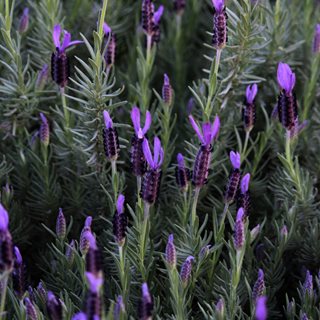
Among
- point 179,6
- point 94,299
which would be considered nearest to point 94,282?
point 94,299

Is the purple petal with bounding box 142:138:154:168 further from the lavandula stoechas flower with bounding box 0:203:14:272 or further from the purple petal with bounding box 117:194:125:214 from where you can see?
the lavandula stoechas flower with bounding box 0:203:14:272

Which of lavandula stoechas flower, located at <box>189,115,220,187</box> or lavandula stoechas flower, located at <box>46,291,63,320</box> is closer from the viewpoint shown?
lavandula stoechas flower, located at <box>46,291,63,320</box>

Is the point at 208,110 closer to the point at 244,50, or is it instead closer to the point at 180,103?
the point at 244,50

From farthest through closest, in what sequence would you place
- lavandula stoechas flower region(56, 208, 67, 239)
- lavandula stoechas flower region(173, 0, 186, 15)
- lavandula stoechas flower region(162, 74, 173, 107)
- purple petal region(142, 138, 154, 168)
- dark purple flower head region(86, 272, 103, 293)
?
1. lavandula stoechas flower region(173, 0, 186, 15)
2. lavandula stoechas flower region(162, 74, 173, 107)
3. lavandula stoechas flower region(56, 208, 67, 239)
4. purple petal region(142, 138, 154, 168)
5. dark purple flower head region(86, 272, 103, 293)

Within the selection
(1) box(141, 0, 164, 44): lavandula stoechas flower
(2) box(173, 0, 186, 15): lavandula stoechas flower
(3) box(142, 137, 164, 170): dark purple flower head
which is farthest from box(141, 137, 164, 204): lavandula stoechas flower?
(2) box(173, 0, 186, 15): lavandula stoechas flower

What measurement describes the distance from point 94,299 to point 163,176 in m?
0.60

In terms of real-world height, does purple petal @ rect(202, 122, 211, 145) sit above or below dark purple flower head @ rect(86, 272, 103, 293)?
above

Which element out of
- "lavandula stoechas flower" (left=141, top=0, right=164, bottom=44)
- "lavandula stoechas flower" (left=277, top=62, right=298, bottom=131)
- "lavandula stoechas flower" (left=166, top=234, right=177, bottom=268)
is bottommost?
"lavandula stoechas flower" (left=166, top=234, right=177, bottom=268)

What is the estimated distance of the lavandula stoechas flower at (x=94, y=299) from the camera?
720 mm

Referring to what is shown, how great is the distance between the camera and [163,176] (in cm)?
131

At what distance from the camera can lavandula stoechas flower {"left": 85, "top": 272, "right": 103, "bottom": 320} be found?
0.72 metres

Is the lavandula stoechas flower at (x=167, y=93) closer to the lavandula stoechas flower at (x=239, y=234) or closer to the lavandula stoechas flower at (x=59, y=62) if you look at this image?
the lavandula stoechas flower at (x=59, y=62)

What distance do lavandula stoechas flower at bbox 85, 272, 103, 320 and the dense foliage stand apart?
0.11 metres

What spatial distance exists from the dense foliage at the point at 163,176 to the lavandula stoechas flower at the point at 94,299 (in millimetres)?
113
